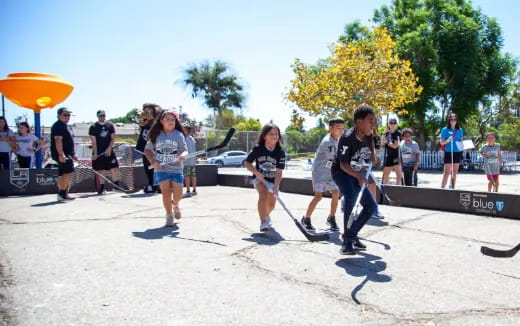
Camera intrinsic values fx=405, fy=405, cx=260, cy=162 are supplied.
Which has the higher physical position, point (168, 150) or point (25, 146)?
point (25, 146)

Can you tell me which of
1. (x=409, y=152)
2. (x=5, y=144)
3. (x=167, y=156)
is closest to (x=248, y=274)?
(x=167, y=156)

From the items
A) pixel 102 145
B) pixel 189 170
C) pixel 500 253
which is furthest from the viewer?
pixel 189 170

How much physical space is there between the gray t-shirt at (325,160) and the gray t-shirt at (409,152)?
3829 mm

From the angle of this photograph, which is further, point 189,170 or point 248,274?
point 189,170

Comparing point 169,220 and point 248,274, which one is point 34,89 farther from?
point 248,274

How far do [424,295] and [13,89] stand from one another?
431 inches

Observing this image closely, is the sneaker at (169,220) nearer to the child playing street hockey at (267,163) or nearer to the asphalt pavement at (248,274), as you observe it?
the asphalt pavement at (248,274)

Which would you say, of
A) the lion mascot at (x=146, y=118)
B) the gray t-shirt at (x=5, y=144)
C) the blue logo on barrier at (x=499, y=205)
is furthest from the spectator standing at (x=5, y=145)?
the blue logo on barrier at (x=499, y=205)

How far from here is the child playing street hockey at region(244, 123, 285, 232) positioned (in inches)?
214

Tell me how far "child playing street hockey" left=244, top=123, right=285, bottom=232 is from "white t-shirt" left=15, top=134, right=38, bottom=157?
8.05 meters

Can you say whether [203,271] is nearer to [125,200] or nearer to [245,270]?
[245,270]

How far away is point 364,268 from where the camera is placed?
3836 millimetres

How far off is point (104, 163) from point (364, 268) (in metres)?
7.60

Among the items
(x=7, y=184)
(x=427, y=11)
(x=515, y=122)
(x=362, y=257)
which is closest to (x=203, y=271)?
(x=362, y=257)
